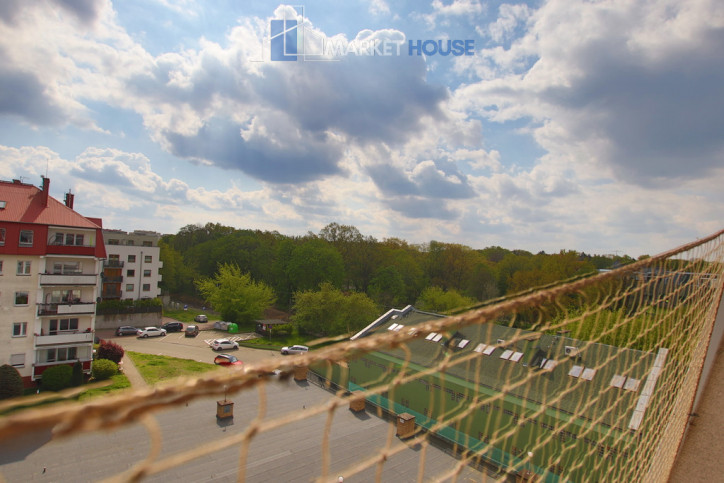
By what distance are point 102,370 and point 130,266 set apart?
10.8 meters

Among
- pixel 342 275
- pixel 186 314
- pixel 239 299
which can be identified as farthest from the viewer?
pixel 342 275

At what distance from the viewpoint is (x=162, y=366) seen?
15.4 metres

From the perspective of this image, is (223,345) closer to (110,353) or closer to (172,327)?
(110,353)

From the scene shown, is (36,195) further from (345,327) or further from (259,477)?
(345,327)

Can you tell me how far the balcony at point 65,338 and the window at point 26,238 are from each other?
293cm

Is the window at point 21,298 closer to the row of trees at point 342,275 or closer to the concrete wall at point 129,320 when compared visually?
the concrete wall at point 129,320

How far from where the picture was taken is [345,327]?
2150 centimetres

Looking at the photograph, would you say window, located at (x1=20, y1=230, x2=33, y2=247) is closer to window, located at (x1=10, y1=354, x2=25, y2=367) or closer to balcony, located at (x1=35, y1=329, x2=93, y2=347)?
balcony, located at (x1=35, y1=329, x2=93, y2=347)

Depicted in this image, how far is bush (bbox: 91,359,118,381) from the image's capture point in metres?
13.8

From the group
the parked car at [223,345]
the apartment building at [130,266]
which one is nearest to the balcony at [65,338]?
the parked car at [223,345]

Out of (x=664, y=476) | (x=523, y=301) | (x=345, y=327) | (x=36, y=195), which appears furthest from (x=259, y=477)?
(x=345, y=327)

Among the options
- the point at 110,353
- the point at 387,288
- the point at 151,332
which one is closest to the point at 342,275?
the point at 387,288

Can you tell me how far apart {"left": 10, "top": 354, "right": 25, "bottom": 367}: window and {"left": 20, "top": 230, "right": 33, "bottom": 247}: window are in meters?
3.43

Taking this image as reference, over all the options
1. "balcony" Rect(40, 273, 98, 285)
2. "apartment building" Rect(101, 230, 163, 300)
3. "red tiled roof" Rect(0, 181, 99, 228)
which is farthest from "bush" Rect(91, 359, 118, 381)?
"apartment building" Rect(101, 230, 163, 300)
